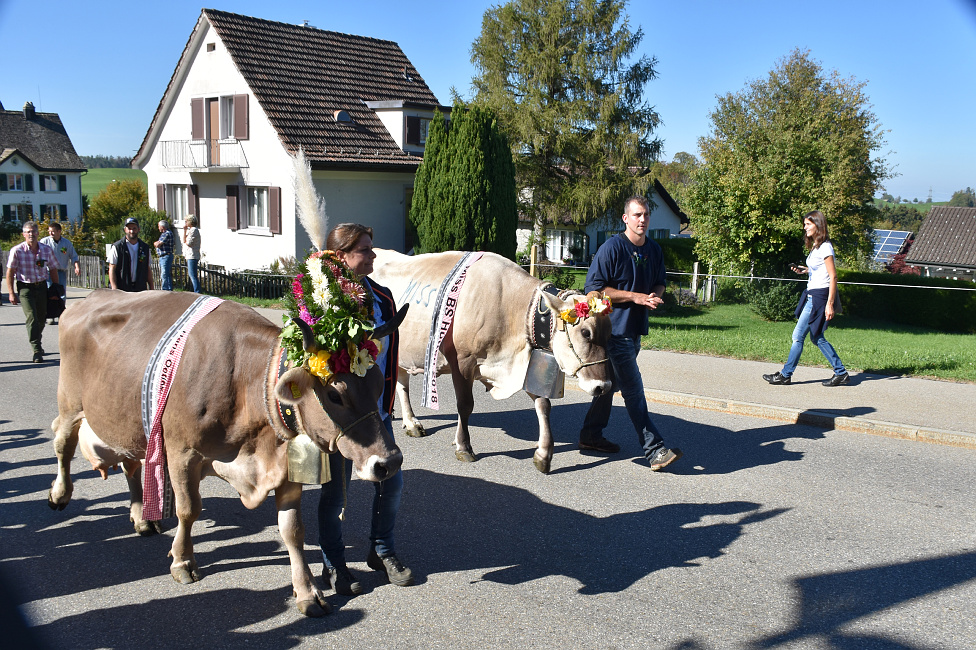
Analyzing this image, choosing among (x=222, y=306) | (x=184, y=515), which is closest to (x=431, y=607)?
(x=184, y=515)

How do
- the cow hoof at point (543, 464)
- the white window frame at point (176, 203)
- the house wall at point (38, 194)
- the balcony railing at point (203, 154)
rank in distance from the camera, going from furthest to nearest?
the house wall at point (38, 194) < the white window frame at point (176, 203) < the balcony railing at point (203, 154) < the cow hoof at point (543, 464)

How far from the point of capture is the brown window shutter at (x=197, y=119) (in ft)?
91.4

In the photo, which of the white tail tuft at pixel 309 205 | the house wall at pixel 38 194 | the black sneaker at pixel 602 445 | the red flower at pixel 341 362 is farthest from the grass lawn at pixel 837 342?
the house wall at pixel 38 194

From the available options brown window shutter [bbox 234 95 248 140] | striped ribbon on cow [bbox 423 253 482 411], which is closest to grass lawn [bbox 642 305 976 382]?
striped ribbon on cow [bbox 423 253 482 411]

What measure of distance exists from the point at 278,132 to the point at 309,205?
2109 centimetres

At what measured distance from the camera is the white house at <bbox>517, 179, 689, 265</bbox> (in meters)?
35.1

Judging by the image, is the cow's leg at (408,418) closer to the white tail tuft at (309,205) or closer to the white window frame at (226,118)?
the white tail tuft at (309,205)

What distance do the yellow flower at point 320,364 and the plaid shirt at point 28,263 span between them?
32.4 feet

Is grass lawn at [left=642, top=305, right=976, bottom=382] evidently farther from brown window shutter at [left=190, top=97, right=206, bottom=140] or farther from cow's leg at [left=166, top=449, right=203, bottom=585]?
brown window shutter at [left=190, top=97, right=206, bottom=140]

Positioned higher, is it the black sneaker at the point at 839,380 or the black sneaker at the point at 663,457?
the black sneaker at the point at 839,380

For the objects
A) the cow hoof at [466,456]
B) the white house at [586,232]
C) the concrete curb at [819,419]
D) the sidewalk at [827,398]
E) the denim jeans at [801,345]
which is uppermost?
the white house at [586,232]

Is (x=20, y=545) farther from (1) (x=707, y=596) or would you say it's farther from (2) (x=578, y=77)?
(2) (x=578, y=77)

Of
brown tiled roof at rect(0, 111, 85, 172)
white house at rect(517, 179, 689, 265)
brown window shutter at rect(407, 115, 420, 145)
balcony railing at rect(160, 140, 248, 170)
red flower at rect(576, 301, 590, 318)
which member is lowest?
red flower at rect(576, 301, 590, 318)

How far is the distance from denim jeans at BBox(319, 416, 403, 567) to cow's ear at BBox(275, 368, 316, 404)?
562 millimetres
